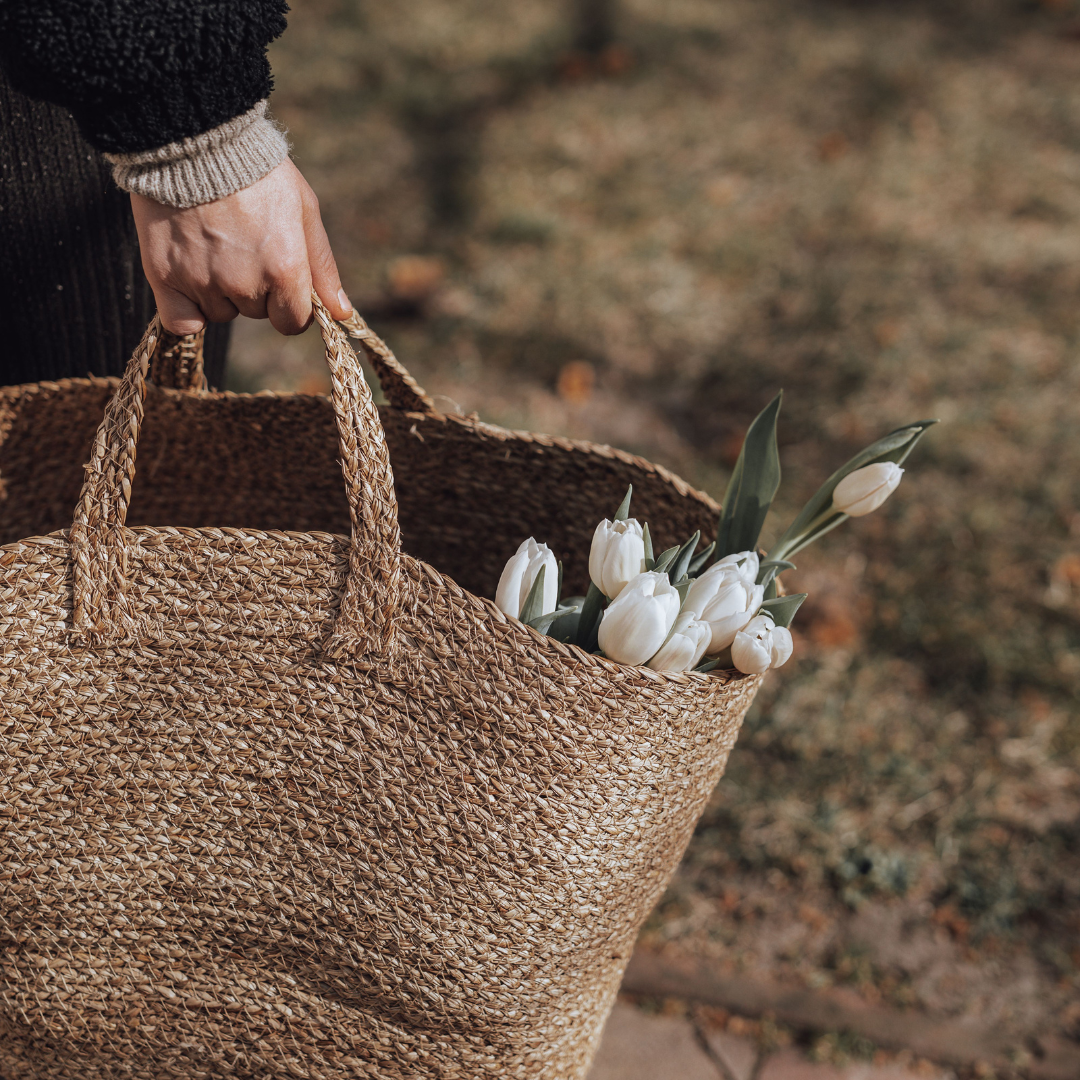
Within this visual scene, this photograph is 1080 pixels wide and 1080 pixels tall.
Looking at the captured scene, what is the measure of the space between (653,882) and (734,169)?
247cm

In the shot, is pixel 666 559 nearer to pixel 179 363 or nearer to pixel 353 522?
pixel 353 522

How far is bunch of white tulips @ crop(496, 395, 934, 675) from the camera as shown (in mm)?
768

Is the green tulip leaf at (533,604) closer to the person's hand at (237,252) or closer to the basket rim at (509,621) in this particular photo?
the basket rim at (509,621)

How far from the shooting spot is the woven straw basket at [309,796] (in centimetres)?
77

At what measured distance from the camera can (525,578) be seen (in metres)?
0.82

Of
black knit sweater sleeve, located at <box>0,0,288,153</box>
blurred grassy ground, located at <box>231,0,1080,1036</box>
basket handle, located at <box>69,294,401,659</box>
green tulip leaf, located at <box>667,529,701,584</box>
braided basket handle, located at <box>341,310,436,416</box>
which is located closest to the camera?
black knit sweater sleeve, located at <box>0,0,288,153</box>

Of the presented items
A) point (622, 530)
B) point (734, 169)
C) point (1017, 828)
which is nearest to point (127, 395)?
point (622, 530)

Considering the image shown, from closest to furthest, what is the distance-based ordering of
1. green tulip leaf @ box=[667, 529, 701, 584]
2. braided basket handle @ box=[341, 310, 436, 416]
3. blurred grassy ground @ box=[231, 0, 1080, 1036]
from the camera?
1. green tulip leaf @ box=[667, 529, 701, 584]
2. braided basket handle @ box=[341, 310, 436, 416]
3. blurred grassy ground @ box=[231, 0, 1080, 1036]

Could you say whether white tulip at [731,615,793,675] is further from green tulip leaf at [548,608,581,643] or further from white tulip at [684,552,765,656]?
green tulip leaf at [548,608,581,643]

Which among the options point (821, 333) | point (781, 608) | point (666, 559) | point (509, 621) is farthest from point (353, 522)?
point (821, 333)

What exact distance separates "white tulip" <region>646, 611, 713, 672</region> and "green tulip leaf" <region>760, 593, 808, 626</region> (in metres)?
0.08

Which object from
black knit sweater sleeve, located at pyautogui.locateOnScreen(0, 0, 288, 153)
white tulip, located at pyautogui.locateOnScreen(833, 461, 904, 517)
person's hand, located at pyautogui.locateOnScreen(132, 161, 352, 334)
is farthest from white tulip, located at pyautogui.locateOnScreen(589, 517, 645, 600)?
black knit sweater sleeve, located at pyautogui.locateOnScreen(0, 0, 288, 153)

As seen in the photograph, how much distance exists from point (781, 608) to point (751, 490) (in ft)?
0.50

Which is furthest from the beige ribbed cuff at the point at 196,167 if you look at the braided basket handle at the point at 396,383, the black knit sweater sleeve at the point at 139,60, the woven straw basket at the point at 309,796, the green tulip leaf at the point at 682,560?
the green tulip leaf at the point at 682,560
